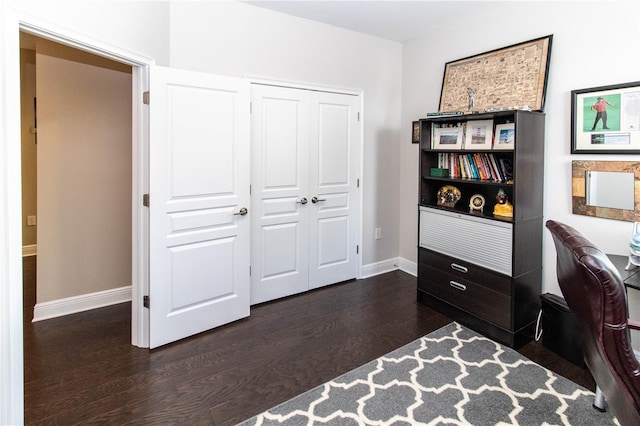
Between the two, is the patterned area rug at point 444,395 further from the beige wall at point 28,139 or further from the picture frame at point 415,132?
the beige wall at point 28,139

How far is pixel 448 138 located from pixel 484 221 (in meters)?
0.87

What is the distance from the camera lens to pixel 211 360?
2508 mm

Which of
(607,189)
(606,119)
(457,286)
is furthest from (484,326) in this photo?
(606,119)

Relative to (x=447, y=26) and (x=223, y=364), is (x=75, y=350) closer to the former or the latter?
(x=223, y=364)

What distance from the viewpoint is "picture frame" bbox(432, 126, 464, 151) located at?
3.21 metres

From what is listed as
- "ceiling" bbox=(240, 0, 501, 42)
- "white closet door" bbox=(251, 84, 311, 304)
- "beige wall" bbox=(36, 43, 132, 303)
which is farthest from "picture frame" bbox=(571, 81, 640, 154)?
"beige wall" bbox=(36, 43, 132, 303)

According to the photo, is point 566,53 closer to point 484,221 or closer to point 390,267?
point 484,221

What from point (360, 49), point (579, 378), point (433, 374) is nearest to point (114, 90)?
point (360, 49)

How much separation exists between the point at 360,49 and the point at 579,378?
11.3 feet

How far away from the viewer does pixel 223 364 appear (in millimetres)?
2459

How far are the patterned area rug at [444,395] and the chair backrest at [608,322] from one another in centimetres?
69

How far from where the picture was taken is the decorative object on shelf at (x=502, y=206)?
112 inches

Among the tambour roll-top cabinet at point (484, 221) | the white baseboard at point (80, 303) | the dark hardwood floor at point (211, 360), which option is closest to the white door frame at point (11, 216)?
the dark hardwood floor at point (211, 360)

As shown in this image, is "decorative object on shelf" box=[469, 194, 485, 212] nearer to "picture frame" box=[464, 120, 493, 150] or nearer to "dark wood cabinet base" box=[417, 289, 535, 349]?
"picture frame" box=[464, 120, 493, 150]
